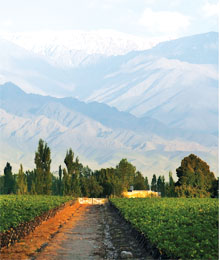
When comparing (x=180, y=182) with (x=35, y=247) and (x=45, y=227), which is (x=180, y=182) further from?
(x=35, y=247)

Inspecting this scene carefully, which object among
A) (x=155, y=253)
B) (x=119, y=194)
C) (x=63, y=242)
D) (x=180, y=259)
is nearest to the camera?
(x=180, y=259)

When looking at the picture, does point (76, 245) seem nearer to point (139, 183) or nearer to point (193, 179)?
point (193, 179)

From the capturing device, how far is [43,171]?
9294 cm

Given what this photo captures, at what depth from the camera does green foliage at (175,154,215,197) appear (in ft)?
316

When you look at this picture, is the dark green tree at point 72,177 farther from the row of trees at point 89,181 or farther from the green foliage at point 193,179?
the green foliage at point 193,179

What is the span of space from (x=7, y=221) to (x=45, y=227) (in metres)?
15.3

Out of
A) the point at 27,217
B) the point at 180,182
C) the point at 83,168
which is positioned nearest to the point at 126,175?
the point at 83,168

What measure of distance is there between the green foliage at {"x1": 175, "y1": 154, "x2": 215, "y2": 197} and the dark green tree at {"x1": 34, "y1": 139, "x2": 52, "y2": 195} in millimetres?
26524

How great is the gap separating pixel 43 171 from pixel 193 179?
1222 inches

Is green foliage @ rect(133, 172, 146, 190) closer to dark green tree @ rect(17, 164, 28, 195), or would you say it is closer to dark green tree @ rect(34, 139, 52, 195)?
dark green tree @ rect(34, 139, 52, 195)

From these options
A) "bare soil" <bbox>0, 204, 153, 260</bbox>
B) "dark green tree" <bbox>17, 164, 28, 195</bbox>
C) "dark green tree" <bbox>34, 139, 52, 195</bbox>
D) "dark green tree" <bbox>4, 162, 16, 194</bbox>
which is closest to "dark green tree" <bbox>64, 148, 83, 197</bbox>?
"dark green tree" <bbox>34, 139, 52, 195</bbox>

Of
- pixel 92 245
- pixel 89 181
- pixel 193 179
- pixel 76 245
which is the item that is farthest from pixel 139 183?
pixel 76 245

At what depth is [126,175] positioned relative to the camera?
136 meters

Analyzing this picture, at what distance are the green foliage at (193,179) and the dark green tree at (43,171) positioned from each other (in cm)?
2652
